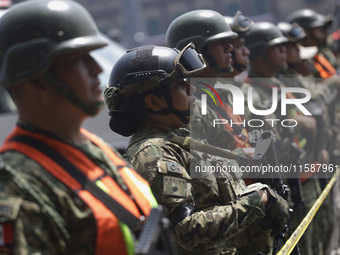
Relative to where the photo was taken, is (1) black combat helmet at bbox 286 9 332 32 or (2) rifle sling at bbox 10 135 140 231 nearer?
(2) rifle sling at bbox 10 135 140 231

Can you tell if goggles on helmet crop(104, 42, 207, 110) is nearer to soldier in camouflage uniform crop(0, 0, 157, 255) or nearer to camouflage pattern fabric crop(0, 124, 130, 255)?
soldier in camouflage uniform crop(0, 0, 157, 255)

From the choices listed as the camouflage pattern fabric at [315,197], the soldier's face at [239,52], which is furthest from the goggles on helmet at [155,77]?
→ the camouflage pattern fabric at [315,197]

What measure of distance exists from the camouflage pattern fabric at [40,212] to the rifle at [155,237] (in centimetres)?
16

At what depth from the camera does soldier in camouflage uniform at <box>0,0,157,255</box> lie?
1.39 meters

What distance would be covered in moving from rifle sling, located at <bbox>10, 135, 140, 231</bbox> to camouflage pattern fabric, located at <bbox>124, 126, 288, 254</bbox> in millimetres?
598

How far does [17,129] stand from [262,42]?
3966 mm

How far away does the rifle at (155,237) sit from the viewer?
4.52 ft

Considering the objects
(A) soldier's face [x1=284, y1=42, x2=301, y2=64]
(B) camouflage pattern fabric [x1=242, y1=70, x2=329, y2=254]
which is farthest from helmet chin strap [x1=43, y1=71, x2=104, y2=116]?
(A) soldier's face [x1=284, y1=42, x2=301, y2=64]

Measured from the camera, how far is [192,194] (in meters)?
2.26

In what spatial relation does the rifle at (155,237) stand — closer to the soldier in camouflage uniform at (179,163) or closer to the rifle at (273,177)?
the soldier in camouflage uniform at (179,163)

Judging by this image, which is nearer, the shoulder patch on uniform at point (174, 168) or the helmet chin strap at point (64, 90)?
the helmet chin strap at point (64, 90)

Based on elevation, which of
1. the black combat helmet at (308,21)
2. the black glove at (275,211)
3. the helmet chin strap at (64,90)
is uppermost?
the helmet chin strap at (64,90)

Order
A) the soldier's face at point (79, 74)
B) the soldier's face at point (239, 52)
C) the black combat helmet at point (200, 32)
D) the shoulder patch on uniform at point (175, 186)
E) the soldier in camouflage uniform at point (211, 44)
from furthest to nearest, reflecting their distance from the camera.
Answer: the soldier's face at point (239, 52), the black combat helmet at point (200, 32), the soldier in camouflage uniform at point (211, 44), the shoulder patch on uniform at point (175, 186), the soldier's face at point (79, 74)

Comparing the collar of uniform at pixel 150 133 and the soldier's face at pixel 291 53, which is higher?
the collar of uniform at pixel 150 133
